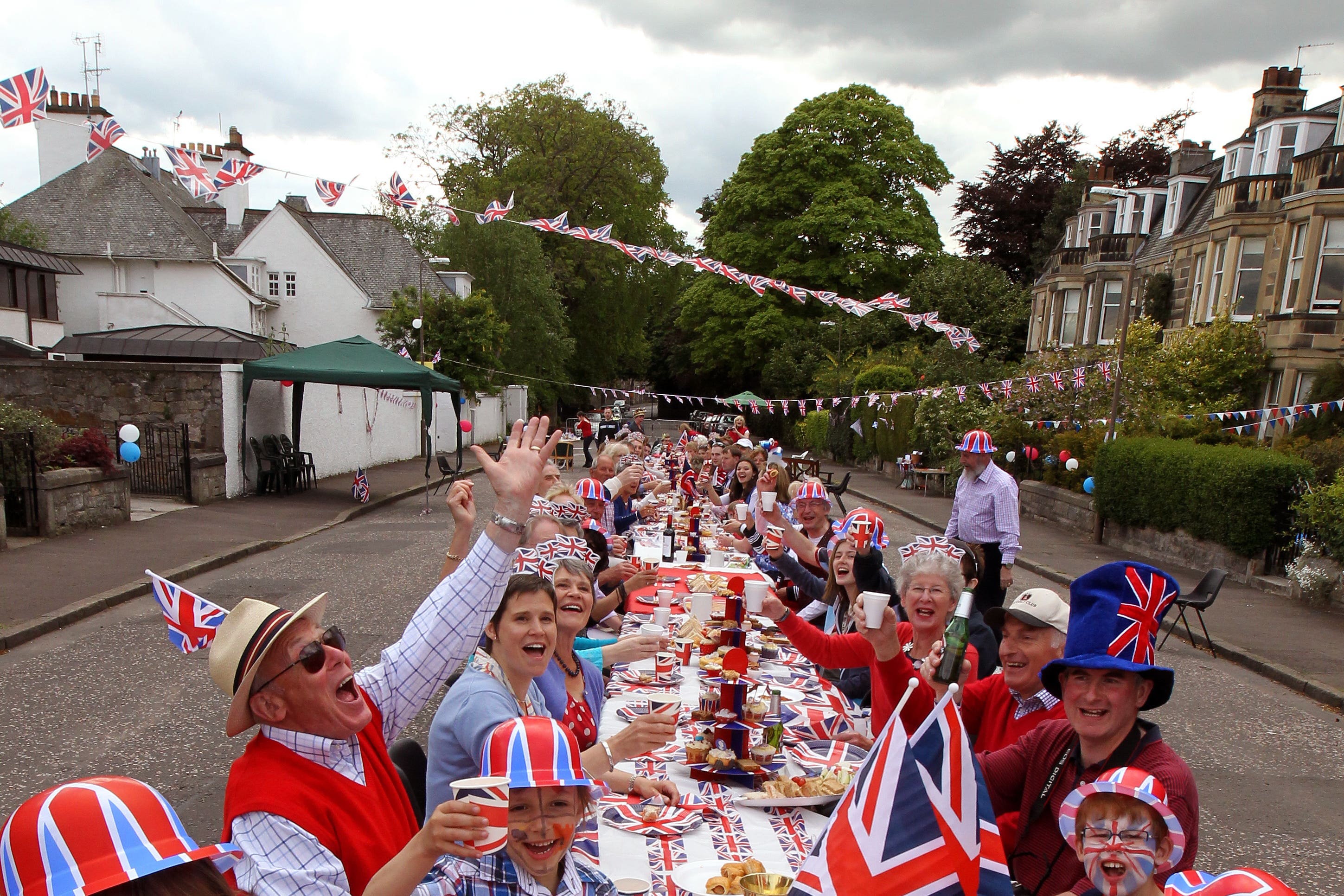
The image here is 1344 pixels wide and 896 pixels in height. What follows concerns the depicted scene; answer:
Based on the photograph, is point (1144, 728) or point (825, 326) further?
point (825, 326)

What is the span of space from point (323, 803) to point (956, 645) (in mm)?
1662

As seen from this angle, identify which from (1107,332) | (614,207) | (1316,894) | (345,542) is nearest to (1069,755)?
(1316,894)

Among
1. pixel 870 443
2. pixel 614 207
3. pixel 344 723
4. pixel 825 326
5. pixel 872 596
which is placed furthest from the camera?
pixel 614 207

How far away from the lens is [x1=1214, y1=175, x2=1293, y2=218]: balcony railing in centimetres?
2023

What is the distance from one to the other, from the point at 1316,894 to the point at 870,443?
24321 millimetres

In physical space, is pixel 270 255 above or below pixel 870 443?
above

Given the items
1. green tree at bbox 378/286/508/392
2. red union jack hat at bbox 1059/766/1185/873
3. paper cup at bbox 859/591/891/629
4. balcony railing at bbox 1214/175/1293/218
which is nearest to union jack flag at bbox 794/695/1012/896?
red union jack hat at bbox 1059/766/1185/873

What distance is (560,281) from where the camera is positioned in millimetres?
41094

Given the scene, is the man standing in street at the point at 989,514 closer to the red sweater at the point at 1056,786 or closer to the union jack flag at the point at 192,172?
the red sweater at the point at 1056,786

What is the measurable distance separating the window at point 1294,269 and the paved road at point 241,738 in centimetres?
1473

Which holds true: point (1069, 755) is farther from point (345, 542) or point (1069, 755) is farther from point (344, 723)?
point (345, 542)

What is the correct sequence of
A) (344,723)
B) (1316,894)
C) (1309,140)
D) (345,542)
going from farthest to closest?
(1309,140)
(345,542)
(1316,894)
(344,723)

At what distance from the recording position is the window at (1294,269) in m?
19.0

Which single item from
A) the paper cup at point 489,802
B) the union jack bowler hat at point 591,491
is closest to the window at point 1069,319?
the union jack bowler hat at point 591,491
